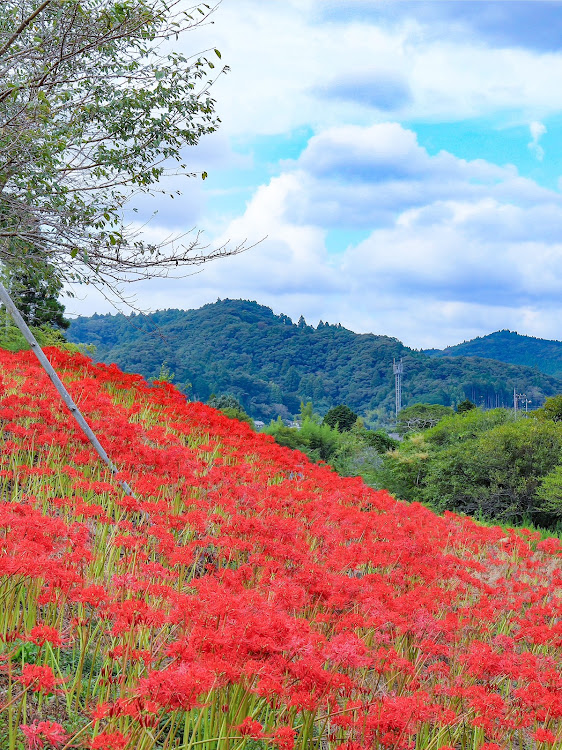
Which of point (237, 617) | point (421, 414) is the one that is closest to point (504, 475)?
point (237, 617)

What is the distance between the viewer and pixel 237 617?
2811 millimetres

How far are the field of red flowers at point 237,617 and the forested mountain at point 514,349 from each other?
5640 inches

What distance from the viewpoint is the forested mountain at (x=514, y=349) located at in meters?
146

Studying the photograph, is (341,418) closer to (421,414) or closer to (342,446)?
(421,414)

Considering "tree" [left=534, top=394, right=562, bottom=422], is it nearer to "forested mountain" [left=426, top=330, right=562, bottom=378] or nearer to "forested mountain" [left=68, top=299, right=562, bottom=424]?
"forested mountain" [left=68, top=299, right=562, bottom=424]

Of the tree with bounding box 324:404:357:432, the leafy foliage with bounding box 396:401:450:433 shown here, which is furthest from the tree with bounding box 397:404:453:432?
the tree with bounding box 324:404:357:432

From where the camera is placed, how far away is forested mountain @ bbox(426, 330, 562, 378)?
146 m

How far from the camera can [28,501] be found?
507cm

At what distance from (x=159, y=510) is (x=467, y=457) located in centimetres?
1223

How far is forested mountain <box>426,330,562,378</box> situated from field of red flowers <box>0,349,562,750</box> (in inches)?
5640

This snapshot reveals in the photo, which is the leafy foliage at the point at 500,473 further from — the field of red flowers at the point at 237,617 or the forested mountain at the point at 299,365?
the forested mountain at the point at 299,365

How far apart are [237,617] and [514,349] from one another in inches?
6298

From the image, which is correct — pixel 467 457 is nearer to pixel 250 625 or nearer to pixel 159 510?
pixel 159 510

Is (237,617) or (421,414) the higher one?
(421,414)
